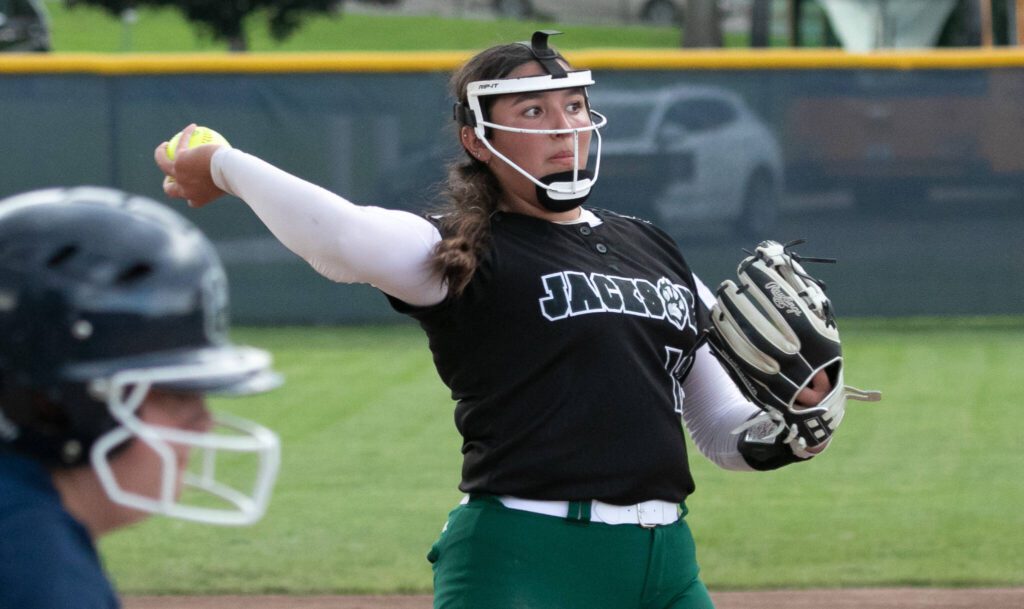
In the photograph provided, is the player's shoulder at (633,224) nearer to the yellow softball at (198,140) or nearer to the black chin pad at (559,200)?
the black chin pad at (559,200)

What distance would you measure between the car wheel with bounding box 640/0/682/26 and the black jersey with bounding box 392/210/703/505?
129 feet

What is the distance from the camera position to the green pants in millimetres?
2883

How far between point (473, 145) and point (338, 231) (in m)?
0.52

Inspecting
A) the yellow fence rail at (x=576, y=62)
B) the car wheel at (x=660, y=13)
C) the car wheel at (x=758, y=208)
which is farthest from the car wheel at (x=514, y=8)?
the car wheel at (x=758, y=208)

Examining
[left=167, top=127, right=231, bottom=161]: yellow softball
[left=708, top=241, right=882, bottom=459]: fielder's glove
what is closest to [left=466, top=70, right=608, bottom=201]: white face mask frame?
[left=708, top=241, right=882, bottom=459]: fielder's glove

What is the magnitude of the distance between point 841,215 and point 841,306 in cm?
69

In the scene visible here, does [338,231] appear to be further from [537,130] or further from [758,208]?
[758,208]

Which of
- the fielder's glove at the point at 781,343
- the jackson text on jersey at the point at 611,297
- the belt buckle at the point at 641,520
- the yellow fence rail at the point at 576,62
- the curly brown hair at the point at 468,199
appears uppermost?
the curly brown hair at the point at 468,199

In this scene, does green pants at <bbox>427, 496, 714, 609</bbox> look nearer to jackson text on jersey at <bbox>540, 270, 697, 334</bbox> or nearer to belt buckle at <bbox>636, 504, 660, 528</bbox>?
belt buckle at <bbox>636, 504, 660, 528</bbox>

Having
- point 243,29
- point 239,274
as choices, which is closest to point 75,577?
point 239,274

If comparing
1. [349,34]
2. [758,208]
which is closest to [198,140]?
[758,208]

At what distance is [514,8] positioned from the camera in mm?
40906

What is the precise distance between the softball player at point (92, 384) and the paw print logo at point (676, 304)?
1.37m

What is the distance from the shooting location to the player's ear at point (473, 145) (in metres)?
3.16
